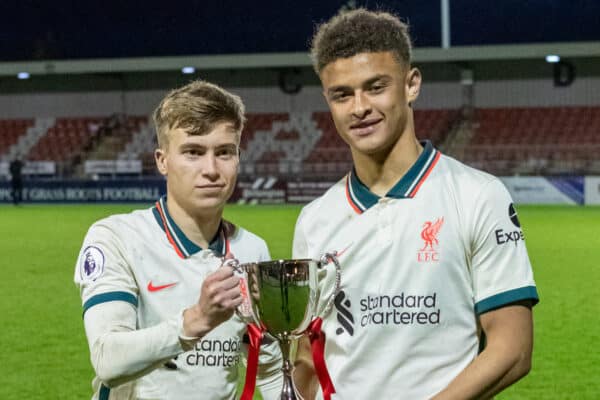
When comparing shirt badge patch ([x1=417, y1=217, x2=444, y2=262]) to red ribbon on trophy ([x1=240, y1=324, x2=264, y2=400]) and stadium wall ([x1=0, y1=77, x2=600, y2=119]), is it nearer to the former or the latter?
red ribbon on trophy ([x1=240, y1=324, x2=264, y2=400])

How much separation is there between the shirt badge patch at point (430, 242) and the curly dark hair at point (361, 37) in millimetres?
412

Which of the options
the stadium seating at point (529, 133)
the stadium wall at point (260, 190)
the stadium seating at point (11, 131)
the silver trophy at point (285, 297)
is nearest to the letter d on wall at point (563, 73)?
the stadium seating at point (529, 133)

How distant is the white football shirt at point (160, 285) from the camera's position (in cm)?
274

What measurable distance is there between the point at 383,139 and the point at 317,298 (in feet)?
1.42

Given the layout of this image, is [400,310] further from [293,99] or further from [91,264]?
[293,99]

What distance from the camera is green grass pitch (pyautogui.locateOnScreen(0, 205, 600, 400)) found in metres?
6.12

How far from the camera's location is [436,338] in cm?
226

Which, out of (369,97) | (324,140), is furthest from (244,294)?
(324,140)

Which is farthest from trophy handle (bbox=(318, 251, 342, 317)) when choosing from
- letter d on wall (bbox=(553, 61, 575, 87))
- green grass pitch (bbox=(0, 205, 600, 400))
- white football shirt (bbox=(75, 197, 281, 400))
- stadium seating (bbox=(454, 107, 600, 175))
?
letter d on wall (bbox=(553, 61, 575, 87))

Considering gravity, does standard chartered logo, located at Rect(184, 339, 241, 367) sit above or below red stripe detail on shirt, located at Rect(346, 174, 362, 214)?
below

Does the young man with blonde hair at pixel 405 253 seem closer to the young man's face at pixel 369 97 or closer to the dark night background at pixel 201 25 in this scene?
the young man's face at pixel 369 97

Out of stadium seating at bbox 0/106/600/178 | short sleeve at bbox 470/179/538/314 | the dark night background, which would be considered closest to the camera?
short sleeve at bbox 470/179/538/314

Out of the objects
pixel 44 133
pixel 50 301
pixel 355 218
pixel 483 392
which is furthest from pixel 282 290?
pixel 44 133

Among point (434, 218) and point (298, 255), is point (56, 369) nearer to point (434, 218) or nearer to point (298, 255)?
point (298, 255)
